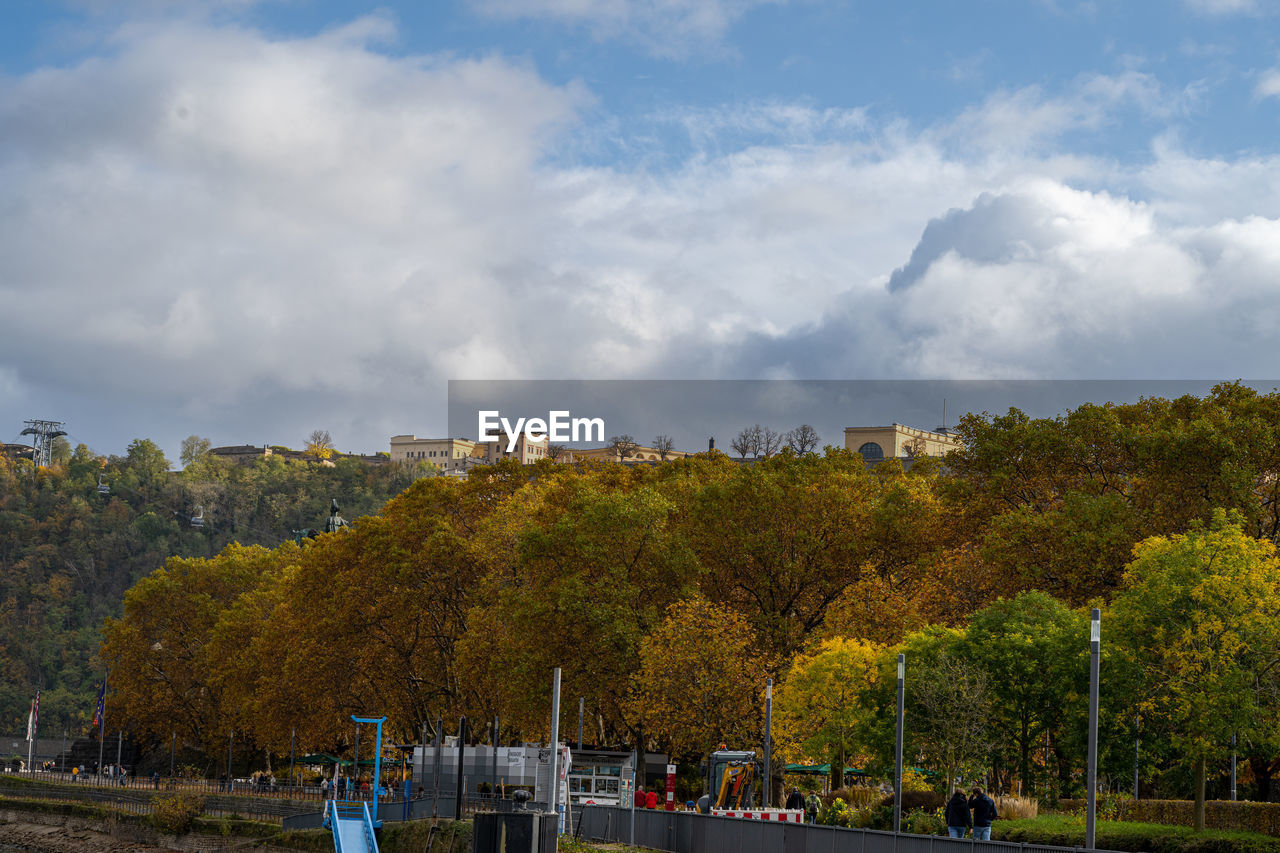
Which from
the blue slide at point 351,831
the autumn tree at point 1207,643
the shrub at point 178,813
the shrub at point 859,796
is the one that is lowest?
the shrub at point 178,813

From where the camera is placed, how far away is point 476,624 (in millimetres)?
61688

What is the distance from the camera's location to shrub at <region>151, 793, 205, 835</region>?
198 ft

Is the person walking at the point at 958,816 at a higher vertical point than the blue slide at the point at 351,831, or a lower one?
higher

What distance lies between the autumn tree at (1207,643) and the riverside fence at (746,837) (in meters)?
10.1

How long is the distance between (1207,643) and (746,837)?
1194cm

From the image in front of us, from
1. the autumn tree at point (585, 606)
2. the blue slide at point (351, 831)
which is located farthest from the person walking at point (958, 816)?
the autumn tree at point (585, 606)

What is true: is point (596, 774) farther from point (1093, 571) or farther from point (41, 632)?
point (41, 632)

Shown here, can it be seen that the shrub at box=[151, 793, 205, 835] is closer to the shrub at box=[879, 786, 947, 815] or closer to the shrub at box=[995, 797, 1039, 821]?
the shrub at box=[879, 786, 947, 815]

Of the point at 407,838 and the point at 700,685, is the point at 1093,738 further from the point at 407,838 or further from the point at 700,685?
the point at 407,838

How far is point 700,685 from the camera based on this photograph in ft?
162

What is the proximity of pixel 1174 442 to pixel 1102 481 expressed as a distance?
4.12 metres

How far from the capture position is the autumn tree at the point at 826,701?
144 ft

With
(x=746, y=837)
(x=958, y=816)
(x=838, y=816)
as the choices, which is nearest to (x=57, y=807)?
(x=838, y=816)

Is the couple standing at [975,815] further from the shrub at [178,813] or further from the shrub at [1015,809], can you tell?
the shrub at [178,813]
